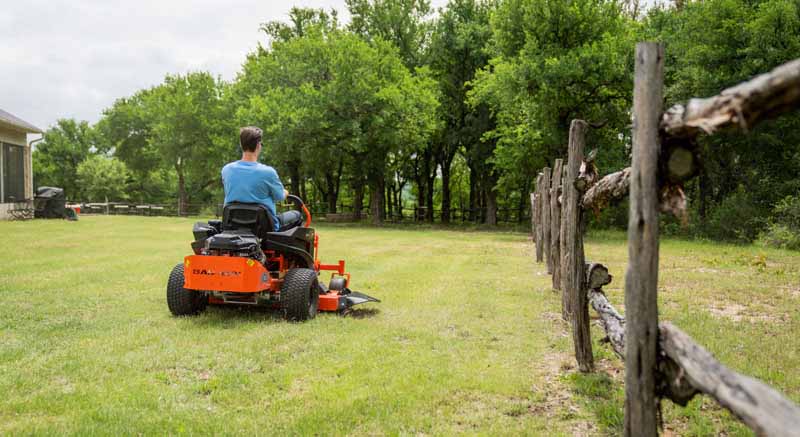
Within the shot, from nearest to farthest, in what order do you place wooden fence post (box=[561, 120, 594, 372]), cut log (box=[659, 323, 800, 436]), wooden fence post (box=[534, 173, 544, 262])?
cut log (box=[659, 323, 800, 436]) → wooden fence post (box=[561, 120, 594, 372]) → wooden fence post (box=[534, 173, 544, 262])

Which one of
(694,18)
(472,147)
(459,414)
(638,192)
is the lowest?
(459,414)

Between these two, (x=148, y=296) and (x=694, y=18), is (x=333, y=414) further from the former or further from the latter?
(x=694, y=18)

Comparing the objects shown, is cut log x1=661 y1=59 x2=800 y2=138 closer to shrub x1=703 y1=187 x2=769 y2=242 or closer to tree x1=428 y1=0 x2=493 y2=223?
shrub x1=703 y1=187 x2=769 y2=242

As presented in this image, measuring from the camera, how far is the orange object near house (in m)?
5.43

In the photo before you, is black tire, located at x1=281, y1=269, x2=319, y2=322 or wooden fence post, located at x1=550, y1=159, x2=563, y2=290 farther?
wooden fence post, located at x1=550, y1=159, x2=563, y2=290

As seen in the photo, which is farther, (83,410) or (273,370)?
(273,370)

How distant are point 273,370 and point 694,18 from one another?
21622 millimetres

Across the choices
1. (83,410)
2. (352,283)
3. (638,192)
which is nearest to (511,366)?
(638,192)

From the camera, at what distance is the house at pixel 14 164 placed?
24906 mm

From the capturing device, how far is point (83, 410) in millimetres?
3625

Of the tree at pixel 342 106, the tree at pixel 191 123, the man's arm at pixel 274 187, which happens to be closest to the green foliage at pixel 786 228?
the tree at pixel 342 106

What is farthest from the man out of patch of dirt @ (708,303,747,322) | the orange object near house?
patch of dirt @ (708,303,747,322)

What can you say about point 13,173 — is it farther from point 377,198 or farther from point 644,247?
point 644,247

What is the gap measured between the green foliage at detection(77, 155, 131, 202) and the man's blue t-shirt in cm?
5853
